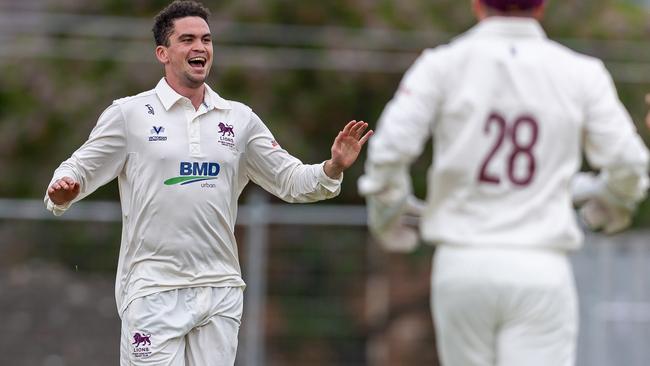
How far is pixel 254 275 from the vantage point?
14609 mm

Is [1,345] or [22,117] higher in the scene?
[22,117]

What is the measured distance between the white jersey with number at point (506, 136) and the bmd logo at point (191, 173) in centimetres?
169

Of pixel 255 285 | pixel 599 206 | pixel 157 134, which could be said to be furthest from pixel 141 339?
pixel 255 285

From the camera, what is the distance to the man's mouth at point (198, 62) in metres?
7.77

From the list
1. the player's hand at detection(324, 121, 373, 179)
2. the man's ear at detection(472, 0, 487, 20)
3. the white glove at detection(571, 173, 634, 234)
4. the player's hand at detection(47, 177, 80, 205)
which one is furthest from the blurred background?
the man's ear at detection(472, 0, 487, 20)

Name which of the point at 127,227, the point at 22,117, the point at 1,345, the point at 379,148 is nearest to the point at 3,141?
the point at 22,117

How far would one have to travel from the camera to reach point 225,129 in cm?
777

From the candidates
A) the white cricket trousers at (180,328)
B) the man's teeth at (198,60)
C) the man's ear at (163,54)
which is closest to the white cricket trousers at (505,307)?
the white cricket trousers at (180,328)

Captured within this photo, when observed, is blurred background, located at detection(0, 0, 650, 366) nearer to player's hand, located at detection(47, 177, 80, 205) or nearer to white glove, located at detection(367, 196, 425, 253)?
player's hand, located at detection(47, 177, 80, 205)

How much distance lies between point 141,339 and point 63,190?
2.51ft

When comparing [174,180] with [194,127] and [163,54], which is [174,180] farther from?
[163,54]

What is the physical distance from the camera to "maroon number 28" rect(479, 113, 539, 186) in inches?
237

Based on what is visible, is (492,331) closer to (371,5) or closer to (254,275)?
(254,275)

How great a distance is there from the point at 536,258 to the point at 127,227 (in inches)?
95.4
